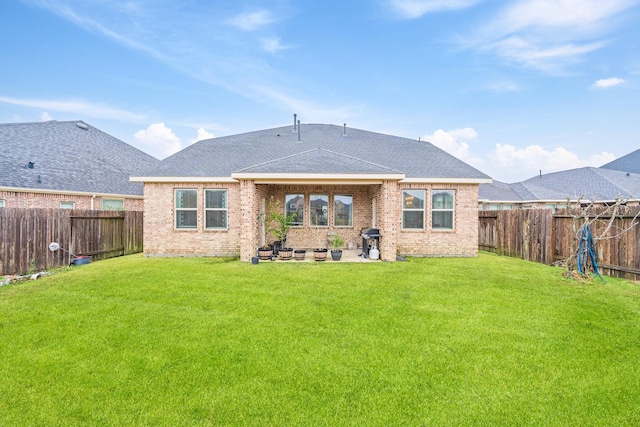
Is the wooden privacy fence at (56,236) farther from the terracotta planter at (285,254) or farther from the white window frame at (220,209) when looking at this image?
the terracotta planter at (285,254)

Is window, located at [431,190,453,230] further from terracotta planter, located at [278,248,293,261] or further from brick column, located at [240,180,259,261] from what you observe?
brick column, located at [240,180,259,261]

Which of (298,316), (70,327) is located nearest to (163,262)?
(70,327)

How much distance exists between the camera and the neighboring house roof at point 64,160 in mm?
14180

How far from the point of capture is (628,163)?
31594 millimetres

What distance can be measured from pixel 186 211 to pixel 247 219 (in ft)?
10.5

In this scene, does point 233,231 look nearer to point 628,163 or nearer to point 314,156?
point 314,156

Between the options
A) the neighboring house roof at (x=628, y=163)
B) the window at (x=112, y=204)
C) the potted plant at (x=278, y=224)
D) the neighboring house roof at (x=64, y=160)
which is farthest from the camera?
the neighboring house roof at (x=628, y=163)

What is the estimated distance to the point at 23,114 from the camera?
2002 centimetres

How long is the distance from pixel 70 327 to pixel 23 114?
23440mm

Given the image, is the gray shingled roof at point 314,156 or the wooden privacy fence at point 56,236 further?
the gray shingled roof at point 314,156

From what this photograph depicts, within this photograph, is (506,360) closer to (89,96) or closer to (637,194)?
(89,96)

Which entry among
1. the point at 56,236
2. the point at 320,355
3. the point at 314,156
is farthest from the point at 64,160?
the point at 320,355

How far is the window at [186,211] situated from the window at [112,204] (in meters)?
7.04

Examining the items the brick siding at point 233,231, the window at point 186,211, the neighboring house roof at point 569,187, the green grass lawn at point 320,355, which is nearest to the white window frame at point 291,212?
the brick siding at point 233,231
